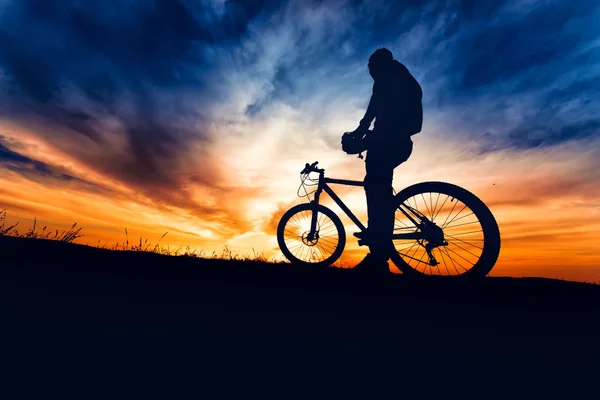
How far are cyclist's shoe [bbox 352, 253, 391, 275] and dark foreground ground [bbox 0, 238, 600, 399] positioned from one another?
91 cm

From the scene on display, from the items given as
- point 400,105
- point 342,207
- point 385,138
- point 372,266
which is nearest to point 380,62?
point 400,105

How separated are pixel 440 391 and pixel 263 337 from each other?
121cm

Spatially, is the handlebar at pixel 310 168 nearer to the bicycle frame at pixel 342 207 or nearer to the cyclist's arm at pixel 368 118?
the bicycle frame at pixel 342 207

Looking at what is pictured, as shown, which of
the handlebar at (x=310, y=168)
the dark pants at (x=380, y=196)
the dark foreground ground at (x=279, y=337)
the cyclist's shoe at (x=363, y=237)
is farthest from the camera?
the handlebar at (x=310, y=168)

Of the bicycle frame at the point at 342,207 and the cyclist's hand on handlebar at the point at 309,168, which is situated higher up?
the cyclist's hand on handlebar at the point at 309,168

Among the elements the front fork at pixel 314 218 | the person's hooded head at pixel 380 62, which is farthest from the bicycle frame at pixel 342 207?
the person's hooded head at pixel 380 62

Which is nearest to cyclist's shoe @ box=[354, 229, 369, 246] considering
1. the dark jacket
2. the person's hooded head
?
the dark jacket

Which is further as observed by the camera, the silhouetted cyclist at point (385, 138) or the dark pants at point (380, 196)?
the dark pants at point (380, 196)

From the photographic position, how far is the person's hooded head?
5.30 metres

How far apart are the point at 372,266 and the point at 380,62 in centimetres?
312

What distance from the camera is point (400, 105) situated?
507cm

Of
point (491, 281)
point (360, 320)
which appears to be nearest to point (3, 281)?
point (360, 320)

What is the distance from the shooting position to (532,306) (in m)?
3.77

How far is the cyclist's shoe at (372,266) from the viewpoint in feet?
17.4
